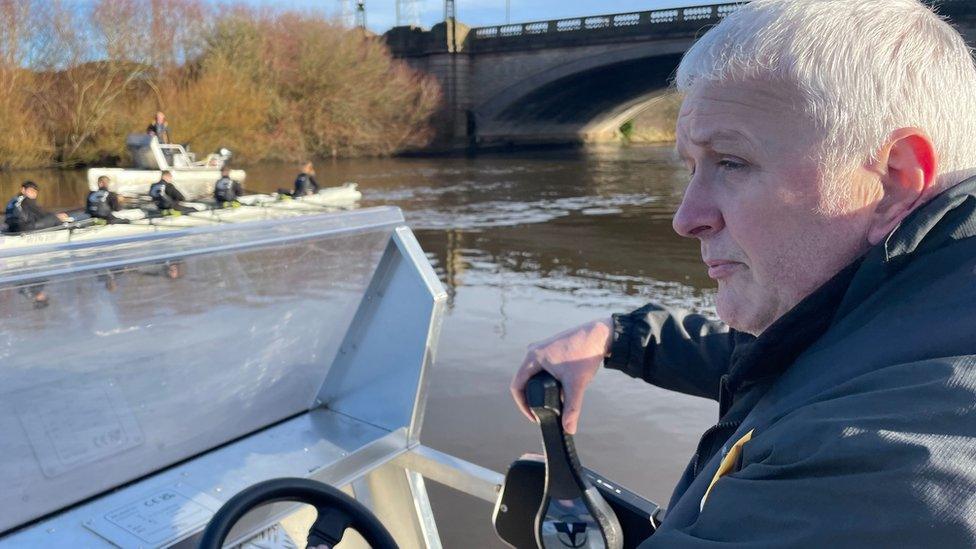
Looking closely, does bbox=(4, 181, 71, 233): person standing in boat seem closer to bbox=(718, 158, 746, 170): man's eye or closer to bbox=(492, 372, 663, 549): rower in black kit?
bbox=(492, 372, 663, 549): rower in black kit

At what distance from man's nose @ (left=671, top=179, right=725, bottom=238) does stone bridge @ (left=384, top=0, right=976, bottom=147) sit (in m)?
34.7

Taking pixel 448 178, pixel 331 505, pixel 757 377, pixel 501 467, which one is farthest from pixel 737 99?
pixel 448 178

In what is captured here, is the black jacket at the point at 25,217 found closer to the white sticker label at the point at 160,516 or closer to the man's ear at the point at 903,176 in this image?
the white sticker label at the point at 160,516

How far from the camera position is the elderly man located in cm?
72

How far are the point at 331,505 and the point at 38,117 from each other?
27.4 meters

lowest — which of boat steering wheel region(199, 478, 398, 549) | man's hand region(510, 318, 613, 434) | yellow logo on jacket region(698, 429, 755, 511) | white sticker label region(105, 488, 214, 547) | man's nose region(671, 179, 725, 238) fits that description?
white sticker label region(105, 488, 214, 547)

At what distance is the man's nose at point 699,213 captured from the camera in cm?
115

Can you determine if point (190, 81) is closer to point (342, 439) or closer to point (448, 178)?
point (448, 178)

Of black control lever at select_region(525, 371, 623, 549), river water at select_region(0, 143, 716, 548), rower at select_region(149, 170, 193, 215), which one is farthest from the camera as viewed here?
rower at select_region(149, 170, 193, 215)

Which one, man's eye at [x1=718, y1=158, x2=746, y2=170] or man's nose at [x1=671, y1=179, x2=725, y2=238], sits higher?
man's eye at [x1=718, y1=158, x2=746, y2=170]

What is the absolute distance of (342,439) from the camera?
8.79ft

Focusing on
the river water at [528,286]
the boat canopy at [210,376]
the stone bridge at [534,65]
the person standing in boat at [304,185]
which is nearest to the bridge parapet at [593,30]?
the stone bridge at [534,65]

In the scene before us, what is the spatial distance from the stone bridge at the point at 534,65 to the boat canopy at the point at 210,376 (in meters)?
33.6

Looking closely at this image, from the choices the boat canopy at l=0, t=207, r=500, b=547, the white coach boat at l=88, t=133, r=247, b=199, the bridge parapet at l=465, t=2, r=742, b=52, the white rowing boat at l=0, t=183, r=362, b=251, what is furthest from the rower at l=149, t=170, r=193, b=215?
the bridge parapet at l=465, t=2, r=742, b=52
